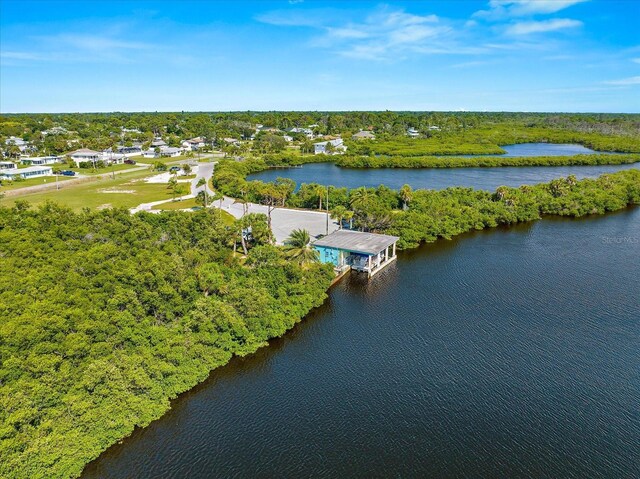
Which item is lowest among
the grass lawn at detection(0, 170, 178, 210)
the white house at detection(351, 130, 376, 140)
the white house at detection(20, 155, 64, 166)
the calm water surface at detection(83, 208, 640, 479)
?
the calm water surface at detection(83, 208, 640, 479)

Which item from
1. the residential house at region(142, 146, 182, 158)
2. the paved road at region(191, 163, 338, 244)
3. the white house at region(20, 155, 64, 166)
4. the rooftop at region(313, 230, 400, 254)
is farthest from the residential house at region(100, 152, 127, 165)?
the rooftop at region(313, 230, 400, 254)

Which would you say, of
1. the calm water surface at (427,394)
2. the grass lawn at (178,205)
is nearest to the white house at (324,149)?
the grass lawn at (178,205)

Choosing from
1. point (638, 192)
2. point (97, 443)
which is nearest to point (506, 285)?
point (97, 443)

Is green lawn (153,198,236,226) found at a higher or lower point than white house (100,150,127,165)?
lower

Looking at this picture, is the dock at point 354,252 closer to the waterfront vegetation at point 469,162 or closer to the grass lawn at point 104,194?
the grass lawn at point 104,194

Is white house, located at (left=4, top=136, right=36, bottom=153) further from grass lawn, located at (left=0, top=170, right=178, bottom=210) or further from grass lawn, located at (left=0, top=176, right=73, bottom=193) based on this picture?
grass lawn, located at (left=0, top=170, right=178, bottom=210)

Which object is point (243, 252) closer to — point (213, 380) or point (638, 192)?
point (213, 380)
